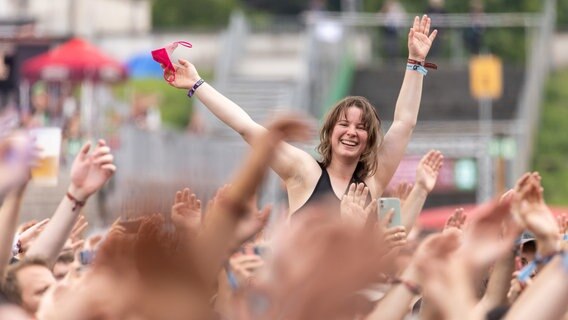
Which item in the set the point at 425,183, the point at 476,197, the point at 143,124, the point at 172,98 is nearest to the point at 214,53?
the point at 172,98

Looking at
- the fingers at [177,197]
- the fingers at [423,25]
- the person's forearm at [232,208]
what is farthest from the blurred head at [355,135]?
the person's forearm at [232,208]

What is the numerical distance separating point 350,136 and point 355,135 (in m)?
0.02

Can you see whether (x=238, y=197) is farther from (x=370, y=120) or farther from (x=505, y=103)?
(x=505, y=103)

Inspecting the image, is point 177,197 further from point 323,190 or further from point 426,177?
point 426,177

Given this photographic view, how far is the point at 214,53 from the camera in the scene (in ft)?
143

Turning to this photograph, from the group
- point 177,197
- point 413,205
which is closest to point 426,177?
point 413,205

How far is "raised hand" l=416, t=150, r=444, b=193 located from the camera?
816 centimetres

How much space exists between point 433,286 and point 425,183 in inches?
154

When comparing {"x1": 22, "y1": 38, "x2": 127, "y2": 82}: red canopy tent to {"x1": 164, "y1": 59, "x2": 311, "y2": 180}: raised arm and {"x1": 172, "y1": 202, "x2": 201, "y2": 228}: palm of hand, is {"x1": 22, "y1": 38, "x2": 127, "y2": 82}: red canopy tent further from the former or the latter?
{"x1": 172, "y1": 202, "x2": 201, "y2": 228}: palm of hand

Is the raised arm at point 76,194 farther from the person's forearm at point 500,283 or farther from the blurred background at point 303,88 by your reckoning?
the blurred background at point 303,88

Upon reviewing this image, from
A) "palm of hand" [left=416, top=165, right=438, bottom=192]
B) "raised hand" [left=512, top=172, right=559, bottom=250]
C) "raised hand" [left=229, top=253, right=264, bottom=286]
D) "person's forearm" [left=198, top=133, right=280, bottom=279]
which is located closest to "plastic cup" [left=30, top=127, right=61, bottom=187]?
"raised hand" [left=229, top=253, right=264, bottom=286]

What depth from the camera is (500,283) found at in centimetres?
572

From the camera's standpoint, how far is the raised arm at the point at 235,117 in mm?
7387

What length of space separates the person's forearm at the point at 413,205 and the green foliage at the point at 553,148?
940 inches
